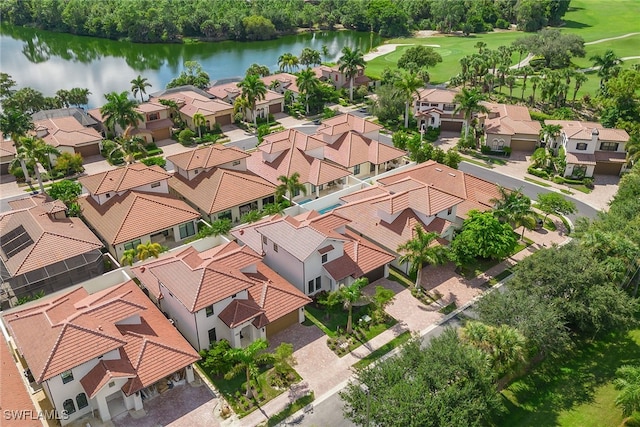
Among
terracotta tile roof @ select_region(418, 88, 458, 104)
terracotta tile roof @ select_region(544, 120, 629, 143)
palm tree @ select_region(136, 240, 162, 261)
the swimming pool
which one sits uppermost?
terracotta tile roof @ select_region(418, 88, 458, 104)

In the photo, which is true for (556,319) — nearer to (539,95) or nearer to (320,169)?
(320,169)

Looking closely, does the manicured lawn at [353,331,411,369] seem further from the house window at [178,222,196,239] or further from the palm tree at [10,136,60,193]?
the palm tree at [10,136,60,193]

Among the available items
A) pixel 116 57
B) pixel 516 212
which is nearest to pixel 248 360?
pixel 516 212

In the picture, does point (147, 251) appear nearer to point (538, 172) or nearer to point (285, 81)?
point (538, 172)

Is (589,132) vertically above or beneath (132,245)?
above

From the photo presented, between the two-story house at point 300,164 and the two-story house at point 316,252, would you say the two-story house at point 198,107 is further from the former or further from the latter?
the two-story house at point 316,252
